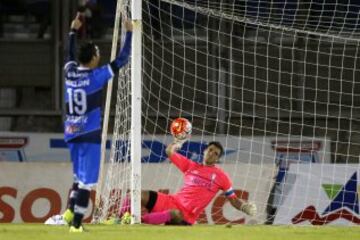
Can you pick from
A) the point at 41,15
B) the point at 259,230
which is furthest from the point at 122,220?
the point at 41,15

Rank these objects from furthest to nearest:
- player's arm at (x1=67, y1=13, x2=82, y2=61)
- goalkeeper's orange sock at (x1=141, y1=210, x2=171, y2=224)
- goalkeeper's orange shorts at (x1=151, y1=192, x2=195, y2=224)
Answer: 1. goalkeeper's orange shorts at (x1=151, y1=192, x2=195, y2=224)
2. goalkeeper's orange sock at (x1=141, y1=210, x2=171, y2=224)
3. player's arm at (x1=67, y1=13, x2=82, y2=61)

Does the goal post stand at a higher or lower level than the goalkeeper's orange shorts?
higher

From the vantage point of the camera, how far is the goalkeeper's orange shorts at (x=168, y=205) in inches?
394

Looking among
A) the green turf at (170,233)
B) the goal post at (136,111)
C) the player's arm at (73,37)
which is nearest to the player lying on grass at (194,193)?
the goal post at (136,111)

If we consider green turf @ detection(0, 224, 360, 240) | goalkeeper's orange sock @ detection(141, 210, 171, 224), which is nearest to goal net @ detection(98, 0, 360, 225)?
goalkeeper's orange sock @ detection(141, 210, 171, 224)

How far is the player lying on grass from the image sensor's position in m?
10.0

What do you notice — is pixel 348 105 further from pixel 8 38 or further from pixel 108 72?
pixel 108 72

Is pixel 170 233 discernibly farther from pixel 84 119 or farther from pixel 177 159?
pixel 177 159

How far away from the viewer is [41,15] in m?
16.0

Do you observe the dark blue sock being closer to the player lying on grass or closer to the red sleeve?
the player lying on grass

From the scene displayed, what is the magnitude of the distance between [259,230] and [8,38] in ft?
28.3

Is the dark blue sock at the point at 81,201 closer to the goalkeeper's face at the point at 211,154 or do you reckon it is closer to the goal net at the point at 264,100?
the goalkeeper's face at the point at 211,154

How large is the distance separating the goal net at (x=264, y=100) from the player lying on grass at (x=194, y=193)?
252cm

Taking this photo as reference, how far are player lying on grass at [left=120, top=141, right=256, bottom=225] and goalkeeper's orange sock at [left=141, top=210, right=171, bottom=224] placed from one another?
11 cm
